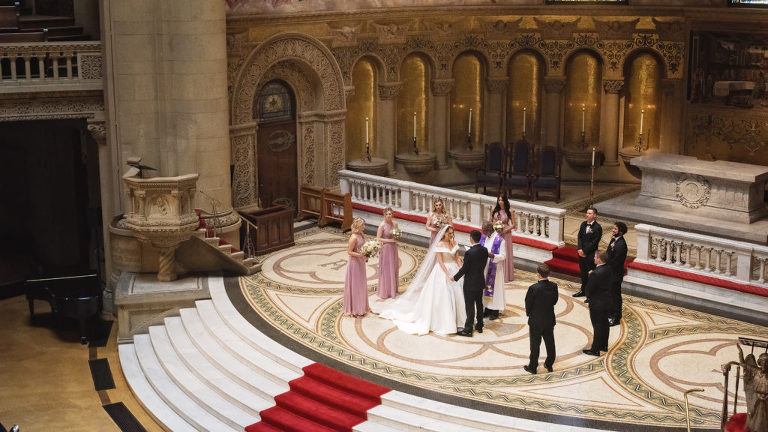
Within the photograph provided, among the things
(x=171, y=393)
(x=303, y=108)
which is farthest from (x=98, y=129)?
(x=171, y=393)

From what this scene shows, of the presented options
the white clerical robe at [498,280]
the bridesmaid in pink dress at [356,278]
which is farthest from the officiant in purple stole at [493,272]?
the bridesmaid in pink dress at [356,278]

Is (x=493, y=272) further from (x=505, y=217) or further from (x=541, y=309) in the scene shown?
(x=541, y=309)

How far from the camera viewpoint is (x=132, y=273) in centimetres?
1889

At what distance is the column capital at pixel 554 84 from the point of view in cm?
2522

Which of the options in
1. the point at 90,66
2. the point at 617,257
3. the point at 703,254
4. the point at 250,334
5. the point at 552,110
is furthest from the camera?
the point at 552,110

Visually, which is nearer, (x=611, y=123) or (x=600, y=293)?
(x=600, y=293)

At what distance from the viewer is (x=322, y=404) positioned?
1441 cm

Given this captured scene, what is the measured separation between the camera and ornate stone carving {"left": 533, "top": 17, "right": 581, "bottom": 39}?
81.4 ft

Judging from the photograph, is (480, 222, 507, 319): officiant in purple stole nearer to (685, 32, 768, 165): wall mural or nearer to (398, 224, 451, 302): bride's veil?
(398, 224, 451, 302): bride's veil

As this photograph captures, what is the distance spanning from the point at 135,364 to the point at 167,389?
1467mm

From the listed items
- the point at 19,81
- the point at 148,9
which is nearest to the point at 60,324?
the point at 19,81

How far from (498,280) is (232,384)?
4.17 metres

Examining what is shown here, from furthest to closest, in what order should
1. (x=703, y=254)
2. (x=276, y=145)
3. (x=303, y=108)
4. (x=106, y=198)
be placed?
(x=303, y=108) < (x=276, y=145) < (x=106, y=198) < (x=703, y=254)

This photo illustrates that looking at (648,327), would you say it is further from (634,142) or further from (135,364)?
(634,142)
